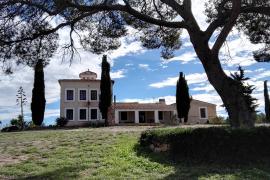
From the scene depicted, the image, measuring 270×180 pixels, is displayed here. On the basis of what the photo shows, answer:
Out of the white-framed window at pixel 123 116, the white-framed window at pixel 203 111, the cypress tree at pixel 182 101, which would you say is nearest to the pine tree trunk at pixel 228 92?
the cypress tree at pixel 182 101

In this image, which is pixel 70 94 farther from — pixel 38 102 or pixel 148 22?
pixel 148 22

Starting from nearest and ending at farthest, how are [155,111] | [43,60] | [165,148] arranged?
1. [165,148]
2. [43,60]
3. [155,111]

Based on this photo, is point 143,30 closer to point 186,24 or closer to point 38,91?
point 186,24

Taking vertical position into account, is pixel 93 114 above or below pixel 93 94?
below

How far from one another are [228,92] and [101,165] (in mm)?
4739

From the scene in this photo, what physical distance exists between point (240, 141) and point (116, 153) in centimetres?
447

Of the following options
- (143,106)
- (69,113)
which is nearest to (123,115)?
(143,106)

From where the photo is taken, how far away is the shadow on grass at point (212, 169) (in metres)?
11.6

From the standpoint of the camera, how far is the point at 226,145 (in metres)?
13.4

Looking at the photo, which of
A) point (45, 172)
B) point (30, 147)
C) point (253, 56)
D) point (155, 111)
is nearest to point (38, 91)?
point (155, 111)

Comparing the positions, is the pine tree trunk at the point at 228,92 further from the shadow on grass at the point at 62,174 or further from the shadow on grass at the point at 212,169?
the shadow on grass at the point at 62,174

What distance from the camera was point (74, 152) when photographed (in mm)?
16562

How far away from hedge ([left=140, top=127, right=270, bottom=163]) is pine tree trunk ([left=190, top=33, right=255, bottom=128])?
97 cm

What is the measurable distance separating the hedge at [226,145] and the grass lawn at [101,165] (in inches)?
18.1
